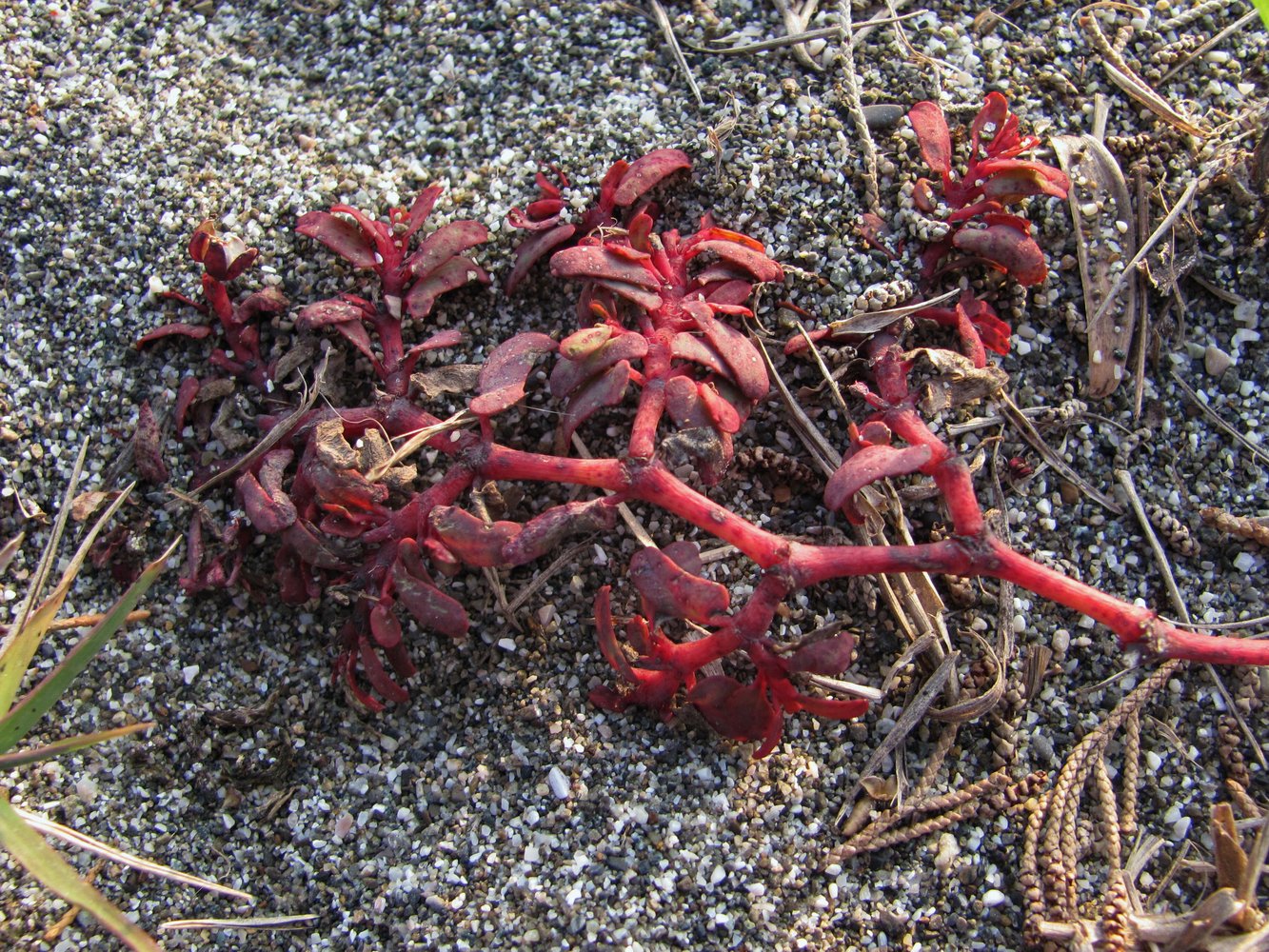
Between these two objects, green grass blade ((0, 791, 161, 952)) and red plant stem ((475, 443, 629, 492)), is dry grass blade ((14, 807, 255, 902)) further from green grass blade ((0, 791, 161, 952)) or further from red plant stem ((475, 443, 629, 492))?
red plant stem ((475, 443, 629, 492))

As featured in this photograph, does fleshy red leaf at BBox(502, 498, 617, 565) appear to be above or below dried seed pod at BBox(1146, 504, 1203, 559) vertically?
above

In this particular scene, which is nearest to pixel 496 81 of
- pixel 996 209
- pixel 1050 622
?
pixel 996 209

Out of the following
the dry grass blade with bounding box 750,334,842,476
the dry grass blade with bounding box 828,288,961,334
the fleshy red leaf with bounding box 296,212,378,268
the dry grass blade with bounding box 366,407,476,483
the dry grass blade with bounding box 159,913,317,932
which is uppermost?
the fleshy red leaf with bounding box 296,212,378,268

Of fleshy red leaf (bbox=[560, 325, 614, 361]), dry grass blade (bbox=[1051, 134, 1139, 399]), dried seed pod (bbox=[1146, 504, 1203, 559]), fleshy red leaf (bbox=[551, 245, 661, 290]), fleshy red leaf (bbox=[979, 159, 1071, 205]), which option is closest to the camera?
fleshy red leaf (bbox=[560, 325, 614, 361])

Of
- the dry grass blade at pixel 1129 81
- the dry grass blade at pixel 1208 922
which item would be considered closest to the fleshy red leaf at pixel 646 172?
the dry grass blade at pixel 1129 81

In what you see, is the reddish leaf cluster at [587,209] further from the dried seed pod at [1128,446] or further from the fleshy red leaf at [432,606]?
the dried seed pod at [1128,446]

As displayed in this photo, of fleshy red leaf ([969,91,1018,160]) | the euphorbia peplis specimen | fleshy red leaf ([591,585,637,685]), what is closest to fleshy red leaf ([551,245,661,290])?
the euphorbia peplis specimen
